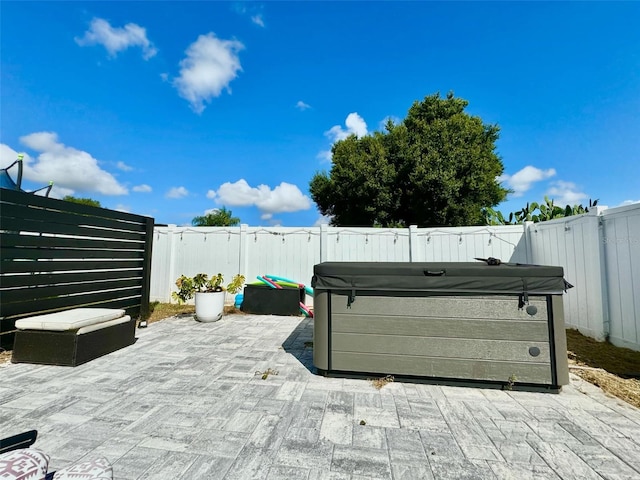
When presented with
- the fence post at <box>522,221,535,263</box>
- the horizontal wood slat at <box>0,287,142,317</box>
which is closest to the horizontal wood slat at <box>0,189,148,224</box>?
the horizontal wood slat at <box>0,287,142,317</box>

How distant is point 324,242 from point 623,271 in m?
5.01

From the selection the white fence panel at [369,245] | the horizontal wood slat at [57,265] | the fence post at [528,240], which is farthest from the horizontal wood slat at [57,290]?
the fence post at [528,240]

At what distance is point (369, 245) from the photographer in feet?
21.9

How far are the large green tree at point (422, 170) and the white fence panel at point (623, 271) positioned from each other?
6649mm

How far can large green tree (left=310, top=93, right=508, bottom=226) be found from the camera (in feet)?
Result: 34.3

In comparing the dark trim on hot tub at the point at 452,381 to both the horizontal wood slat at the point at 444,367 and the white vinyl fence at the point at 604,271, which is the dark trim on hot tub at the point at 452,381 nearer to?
the horizontal wood slat at the point at 444,367

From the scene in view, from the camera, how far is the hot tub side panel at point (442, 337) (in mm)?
2537

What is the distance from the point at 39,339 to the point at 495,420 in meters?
4.66

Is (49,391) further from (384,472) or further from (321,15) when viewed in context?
(321,15)

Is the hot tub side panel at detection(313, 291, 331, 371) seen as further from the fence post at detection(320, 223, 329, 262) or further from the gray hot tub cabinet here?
the fence post at detection(320, 223, 329, 262)

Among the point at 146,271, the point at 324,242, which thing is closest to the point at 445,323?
the point at 324,242

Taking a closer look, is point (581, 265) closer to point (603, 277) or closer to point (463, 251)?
point (603, 277)

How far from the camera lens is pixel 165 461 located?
1.60 m

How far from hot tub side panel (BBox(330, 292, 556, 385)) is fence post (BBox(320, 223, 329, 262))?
3861mm
